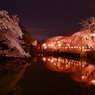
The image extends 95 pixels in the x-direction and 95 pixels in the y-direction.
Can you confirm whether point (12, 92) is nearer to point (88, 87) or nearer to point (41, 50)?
point (88, 87)

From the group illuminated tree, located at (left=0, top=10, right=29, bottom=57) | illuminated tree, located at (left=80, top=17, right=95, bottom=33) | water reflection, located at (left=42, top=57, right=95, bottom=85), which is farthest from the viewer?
illuminated tree, located at (left=80, top=17, right=95, bottom=33)

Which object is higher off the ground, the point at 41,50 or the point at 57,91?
the point at 41,50

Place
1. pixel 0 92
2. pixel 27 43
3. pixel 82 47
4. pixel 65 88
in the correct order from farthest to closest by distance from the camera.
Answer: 1. pixel 27 43
2. pixel 82 47
3. pixel 65 88
4. pixel 0 92

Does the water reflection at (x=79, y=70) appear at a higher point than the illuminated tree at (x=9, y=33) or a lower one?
lower

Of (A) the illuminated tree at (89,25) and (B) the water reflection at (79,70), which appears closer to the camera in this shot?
(B) the water reflection at (79,70)

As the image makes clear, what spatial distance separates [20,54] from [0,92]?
32.7ft

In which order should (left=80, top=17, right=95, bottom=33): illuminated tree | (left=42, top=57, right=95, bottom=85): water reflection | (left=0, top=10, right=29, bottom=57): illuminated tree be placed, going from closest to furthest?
(left=42, top=57, right=95, bottom=85): water reflection
(left=0, top=10, right=29, bottom=57): illuminated tree
(left=80, top=17, right=95, bottom=33): illuminated tree

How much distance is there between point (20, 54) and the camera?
695 inches

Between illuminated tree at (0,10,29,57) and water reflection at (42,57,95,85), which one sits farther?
illuminated tree at (0,10,29,57)

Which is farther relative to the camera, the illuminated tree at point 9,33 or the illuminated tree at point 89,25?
the illuminated tree at point 89,25

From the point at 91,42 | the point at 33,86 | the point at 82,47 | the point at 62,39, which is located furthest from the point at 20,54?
the point at 62,39

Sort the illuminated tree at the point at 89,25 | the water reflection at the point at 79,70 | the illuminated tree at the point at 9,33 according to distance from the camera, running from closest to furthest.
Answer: the water reflection at the point at 79,70
the illuminated tree at the point at 9,33
the illuminated tree at the point at 89,25

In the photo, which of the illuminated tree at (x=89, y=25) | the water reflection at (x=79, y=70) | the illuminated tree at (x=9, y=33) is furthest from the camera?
the illuminated tree at (x=89, y=25)

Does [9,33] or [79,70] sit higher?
[9,33]
